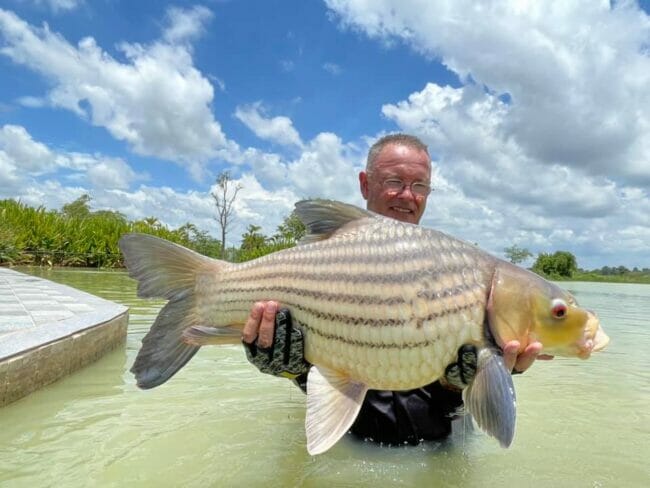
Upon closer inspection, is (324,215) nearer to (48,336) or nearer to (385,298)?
(385,298)

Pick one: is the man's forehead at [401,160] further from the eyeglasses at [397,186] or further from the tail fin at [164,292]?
the tail fin at [164,292]

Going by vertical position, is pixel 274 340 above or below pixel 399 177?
below

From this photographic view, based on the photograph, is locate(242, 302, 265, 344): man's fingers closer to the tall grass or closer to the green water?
the green water

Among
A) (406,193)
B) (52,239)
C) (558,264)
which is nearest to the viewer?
(406,193)

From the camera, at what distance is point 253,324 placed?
2.43 m

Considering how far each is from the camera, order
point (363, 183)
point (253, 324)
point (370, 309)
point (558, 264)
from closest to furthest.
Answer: point (370, 309), point (253, 324), point (363, 183), point (558, 264)

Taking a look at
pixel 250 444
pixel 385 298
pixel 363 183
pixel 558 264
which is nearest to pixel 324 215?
pixel 385 298

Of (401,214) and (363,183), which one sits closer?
(401,214)

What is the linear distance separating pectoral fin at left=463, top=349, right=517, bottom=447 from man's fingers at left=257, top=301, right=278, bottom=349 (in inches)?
34.8

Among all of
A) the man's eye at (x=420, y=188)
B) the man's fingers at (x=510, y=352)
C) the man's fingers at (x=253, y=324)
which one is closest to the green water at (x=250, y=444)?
the man's fingers at (x=253, y=324)

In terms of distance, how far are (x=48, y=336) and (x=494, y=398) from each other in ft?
12.9

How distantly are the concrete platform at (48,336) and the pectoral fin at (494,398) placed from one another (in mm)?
3262

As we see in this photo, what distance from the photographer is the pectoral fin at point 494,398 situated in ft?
6.27

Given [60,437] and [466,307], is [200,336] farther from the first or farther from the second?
[60,437]
